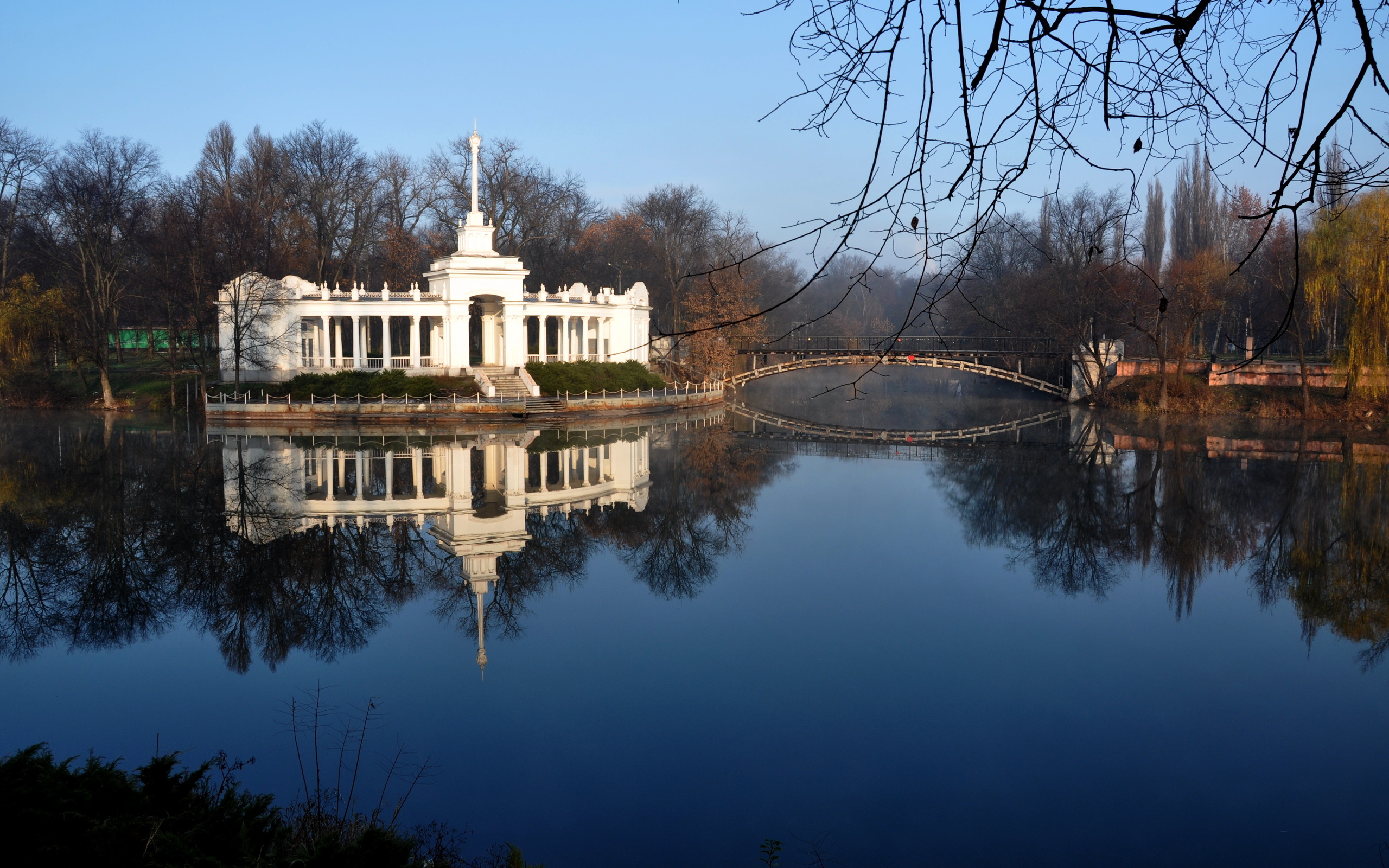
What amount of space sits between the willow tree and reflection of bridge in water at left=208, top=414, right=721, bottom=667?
82.2 feet

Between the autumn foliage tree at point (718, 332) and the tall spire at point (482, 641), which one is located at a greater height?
the autumn foliage tree at point (718, 332)

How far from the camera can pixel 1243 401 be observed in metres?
42.0

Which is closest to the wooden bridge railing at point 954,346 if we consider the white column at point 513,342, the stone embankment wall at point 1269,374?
the stone embankment wall at point 1269,374

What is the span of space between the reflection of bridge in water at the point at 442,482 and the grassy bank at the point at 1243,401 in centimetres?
2400

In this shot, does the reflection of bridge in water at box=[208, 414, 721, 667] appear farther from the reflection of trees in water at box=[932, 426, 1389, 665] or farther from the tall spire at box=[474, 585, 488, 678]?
the reflection of trees in water at box=[932, 426, 1389, 665]

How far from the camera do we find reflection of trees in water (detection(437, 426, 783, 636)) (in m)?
13.8

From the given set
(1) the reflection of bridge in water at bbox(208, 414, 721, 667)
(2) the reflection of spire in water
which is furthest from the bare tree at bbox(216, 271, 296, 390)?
(2) the reflection of spire in water

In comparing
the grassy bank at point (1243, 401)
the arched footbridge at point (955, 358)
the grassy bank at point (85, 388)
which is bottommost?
the grassy bank at point (1243, 401)

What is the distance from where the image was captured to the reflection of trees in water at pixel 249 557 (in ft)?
40.0

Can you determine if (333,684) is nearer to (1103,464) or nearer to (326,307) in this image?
(1103,464)

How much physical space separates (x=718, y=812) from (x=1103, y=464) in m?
22.4

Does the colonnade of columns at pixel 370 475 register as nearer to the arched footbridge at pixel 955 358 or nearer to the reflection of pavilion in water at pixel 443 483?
the reflection of pavilion in water at pixel 443 483

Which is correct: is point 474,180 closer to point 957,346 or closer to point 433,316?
point 433,316

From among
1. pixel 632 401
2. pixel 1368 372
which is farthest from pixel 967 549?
pixel 1368 372
